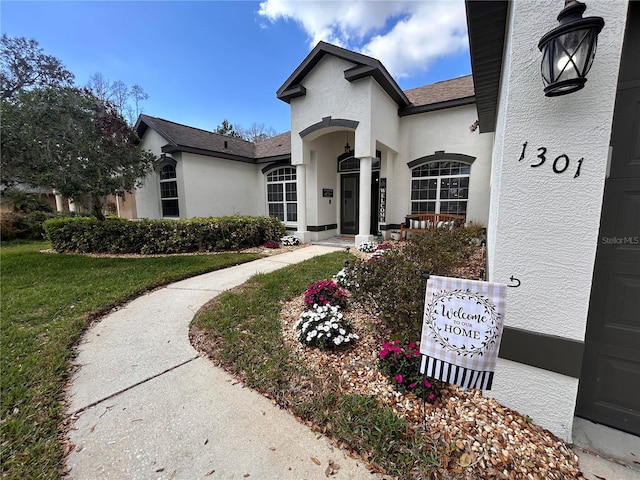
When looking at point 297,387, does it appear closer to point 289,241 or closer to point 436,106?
point 289,241

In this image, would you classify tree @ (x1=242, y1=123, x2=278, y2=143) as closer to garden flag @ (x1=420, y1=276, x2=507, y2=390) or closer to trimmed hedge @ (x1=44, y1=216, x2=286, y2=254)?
trimmed hedge @ (x1=44, y1=216, x2=286, y2=254)

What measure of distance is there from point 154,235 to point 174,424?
7.79 m

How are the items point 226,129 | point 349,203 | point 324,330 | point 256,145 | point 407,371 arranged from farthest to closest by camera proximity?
point 226,129 → point 256,145 → point 349,203 → point 324,330 → point 407,371

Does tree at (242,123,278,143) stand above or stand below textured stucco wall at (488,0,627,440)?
above

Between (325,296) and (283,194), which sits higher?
(283,194)

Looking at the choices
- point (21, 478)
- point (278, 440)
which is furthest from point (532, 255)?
point (21, 478)

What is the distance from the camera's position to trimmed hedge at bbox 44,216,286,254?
28.0 ft

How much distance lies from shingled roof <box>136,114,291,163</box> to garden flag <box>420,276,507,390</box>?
1095cm

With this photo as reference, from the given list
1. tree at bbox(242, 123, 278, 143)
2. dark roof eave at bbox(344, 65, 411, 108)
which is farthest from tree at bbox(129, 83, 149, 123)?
dark roof eave at bbox(344, 65, 411, 108)

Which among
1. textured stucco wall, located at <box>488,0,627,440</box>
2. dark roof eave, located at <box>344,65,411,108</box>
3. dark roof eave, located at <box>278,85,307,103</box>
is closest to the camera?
textured stucco wall, located at <box>488,0,627,440</box>

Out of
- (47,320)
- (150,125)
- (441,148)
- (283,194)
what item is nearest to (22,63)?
(150,125)

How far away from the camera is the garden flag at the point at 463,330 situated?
1733 mm

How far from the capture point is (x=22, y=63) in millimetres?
12914

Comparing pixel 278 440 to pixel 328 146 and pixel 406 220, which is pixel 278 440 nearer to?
pixel 406 220
